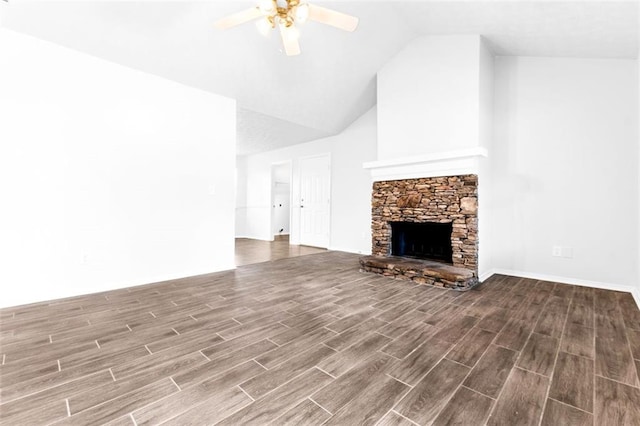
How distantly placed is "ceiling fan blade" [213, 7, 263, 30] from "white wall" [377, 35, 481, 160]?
2492mm

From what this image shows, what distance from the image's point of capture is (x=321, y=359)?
1685 mm

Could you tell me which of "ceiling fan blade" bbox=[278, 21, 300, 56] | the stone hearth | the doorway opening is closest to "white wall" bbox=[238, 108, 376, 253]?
the stone hearth

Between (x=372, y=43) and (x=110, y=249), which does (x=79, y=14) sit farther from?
(x=372, y=43)

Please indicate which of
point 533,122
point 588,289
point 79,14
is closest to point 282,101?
point 79,14

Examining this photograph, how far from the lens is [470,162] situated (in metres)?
3.40

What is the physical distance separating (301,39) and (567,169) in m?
3.62

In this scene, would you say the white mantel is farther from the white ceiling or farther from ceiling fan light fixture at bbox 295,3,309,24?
ceiling fan light fixture at bbox 295,3,309,24

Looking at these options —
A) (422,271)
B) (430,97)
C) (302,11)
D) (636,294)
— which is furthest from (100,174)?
(636,294)

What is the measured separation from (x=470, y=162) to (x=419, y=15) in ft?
6.20

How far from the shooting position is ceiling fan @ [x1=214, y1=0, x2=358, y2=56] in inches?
83.3

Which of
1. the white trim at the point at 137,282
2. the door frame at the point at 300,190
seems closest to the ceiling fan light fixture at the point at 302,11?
the white trim at the point at 137,282

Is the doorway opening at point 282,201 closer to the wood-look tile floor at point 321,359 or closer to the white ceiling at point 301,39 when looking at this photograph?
the white ceiling at point 301,39

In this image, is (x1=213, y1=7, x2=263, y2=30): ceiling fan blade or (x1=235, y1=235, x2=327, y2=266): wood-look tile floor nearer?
(x1=213, y1=7, x2=263, y2=30): ceiling fan blade

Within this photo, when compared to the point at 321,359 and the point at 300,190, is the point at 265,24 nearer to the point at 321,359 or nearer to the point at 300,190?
the point at 321,359
